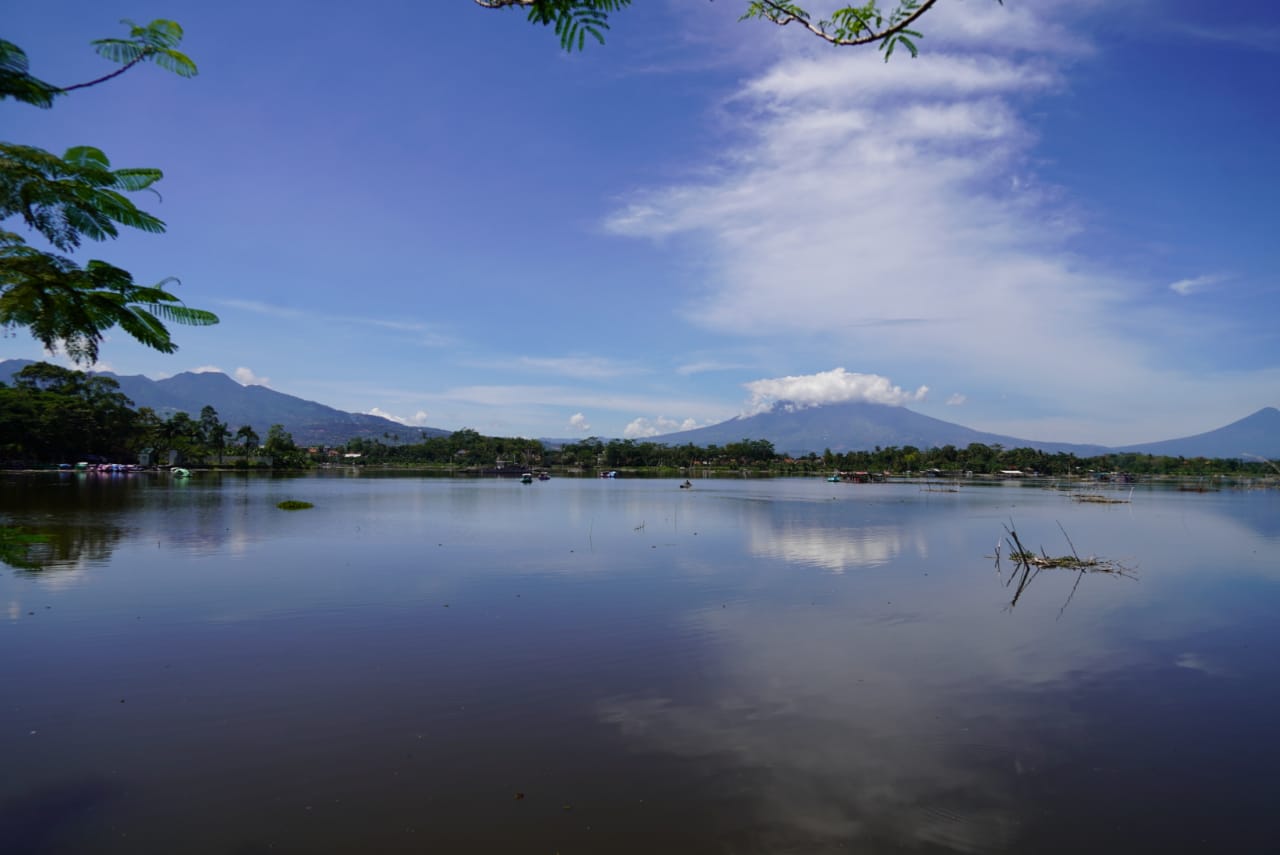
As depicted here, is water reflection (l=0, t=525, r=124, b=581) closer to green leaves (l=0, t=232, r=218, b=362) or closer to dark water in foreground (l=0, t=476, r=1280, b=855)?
dark water in foreground (l=0, t=476, r=1280, b=855)

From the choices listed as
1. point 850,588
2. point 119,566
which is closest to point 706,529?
point 850,588

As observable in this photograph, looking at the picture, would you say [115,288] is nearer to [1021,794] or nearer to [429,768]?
[429,768]

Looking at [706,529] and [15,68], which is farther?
[706,529]

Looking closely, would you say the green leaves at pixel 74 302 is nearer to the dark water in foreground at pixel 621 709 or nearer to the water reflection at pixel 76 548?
the dark water in foreground at pixel 621 709

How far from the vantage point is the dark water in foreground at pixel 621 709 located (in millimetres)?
6395

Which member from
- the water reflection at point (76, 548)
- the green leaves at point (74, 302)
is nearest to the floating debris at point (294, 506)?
the water reflection at point (76, 548)

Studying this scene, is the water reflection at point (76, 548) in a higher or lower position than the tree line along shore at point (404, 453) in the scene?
lower

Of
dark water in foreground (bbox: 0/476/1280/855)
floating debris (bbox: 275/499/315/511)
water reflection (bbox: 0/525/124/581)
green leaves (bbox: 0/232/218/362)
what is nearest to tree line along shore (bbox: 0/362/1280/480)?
floating debris (bbox: 275/499/315/511)

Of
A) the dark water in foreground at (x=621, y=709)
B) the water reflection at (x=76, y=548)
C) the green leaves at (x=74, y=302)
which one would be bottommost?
the dark water in foreground at (x=621, y=709)

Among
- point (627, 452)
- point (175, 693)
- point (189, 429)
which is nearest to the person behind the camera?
point (175, 693)

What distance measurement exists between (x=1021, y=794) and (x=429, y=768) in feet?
21.1

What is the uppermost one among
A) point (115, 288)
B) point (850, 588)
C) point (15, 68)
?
point (15, 68)

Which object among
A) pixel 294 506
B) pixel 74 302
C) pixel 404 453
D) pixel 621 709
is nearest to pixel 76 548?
pixel 294 506

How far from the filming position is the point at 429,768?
732 cm
